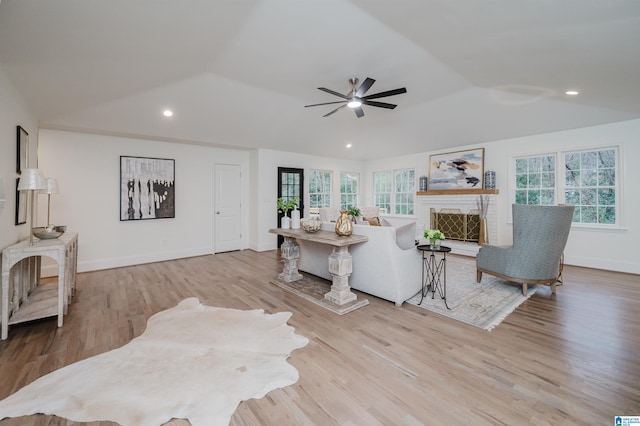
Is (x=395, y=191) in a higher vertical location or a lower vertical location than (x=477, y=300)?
higher

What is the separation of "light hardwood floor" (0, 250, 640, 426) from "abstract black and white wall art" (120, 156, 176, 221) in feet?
6.47

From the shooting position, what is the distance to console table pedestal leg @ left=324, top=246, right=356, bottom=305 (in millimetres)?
3283

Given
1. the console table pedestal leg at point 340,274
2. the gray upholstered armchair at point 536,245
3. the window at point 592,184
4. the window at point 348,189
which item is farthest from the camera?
the window at point 348,189

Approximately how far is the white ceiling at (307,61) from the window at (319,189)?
233cm

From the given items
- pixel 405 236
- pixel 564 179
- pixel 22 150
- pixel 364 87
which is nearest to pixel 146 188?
pixel 22 150

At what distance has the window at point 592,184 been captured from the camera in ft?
15.7

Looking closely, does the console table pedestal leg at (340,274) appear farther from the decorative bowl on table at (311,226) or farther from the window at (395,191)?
the window at (395,191)

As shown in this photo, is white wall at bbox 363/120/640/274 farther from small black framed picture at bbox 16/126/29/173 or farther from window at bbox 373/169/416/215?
small black framed picture at bbox 16/126/29/173

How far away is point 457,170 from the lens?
21.6 ft

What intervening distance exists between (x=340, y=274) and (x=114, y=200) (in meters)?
4.65

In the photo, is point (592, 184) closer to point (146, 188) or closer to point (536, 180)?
point (536, 180)

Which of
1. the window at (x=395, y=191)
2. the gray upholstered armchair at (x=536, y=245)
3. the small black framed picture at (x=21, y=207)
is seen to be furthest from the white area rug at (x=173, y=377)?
the window at (x=395, y=191)

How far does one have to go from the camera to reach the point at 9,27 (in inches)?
86.1

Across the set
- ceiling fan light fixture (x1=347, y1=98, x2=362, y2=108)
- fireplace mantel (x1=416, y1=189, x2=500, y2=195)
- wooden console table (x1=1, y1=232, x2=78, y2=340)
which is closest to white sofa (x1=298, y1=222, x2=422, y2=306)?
ceiling fan light fixture (x1=347, y1=98, x2=362, y2=108)
